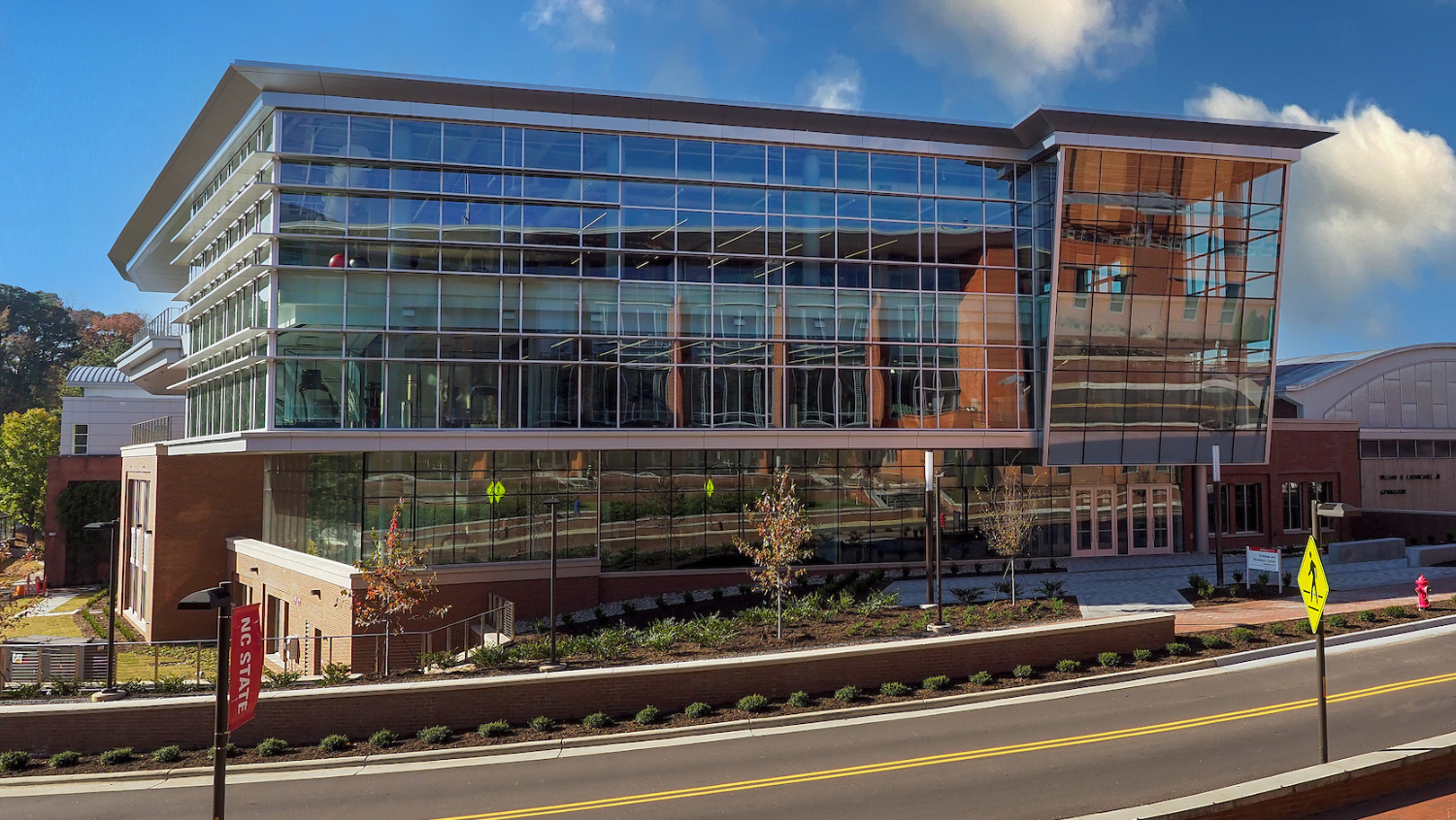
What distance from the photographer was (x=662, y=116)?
31.2 m

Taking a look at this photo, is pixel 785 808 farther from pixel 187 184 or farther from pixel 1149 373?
pixel 187 184

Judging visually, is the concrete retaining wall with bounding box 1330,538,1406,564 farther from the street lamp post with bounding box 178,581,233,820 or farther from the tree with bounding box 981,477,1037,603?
the street lamp post with bounding box 178,581,233,820

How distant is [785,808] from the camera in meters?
13.0

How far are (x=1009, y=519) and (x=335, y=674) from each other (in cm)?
1827

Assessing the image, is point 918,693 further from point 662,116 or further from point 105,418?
point 105,418

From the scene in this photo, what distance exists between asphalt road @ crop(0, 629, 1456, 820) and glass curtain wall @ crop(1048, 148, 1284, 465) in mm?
17227

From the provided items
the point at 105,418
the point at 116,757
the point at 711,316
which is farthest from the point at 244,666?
the point at 105,418

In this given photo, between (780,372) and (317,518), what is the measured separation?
15.8 m

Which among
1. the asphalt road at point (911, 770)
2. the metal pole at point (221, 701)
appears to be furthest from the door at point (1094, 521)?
the metal pole at point (221, 701)

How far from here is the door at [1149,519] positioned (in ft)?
122

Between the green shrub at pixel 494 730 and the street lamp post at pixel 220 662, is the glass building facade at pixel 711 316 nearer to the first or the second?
the green shrub at pixel 494 730

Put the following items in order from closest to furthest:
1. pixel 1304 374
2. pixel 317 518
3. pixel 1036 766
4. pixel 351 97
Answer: pixel 1036 766 < pixel 351 97 < pixel 317 518 < pixel 1304 374

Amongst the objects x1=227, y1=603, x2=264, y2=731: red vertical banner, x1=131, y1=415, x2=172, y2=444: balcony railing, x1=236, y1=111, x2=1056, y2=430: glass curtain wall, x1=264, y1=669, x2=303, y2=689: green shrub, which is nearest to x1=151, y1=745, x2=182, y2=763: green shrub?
x1=264, y1=669, x2=303, y2=689: green shrub

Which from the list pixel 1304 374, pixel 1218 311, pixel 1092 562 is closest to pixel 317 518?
pixel 1092 562
